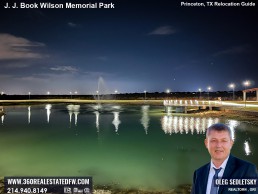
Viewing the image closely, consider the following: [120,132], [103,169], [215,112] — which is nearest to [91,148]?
[103,169]

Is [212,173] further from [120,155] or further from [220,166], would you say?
[120,155]

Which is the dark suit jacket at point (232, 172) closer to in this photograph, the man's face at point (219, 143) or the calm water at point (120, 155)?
the man's face at point (219, 143)

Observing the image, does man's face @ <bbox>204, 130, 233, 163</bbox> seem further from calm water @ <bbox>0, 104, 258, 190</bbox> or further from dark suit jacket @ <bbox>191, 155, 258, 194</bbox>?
calm water @ <bbox>0, 104, 258, 190</bbox>

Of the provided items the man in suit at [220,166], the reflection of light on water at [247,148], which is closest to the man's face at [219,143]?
the man in suit at [220,166]

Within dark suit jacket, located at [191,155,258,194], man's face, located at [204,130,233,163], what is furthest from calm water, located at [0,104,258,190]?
man's face, located at [204,130,233,163]

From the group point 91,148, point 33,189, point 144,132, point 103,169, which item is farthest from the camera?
point 144,132

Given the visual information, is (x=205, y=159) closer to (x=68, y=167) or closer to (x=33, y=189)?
(x=68, y=167)

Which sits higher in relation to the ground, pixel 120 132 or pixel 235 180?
pixel 235 180

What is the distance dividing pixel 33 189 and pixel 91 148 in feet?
41.8

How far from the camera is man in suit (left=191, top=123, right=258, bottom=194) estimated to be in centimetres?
263

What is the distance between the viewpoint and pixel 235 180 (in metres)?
2.68

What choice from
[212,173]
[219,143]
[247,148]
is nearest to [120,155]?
[247,148]

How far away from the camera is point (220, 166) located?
108 inches

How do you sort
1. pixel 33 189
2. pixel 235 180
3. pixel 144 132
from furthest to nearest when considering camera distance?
pixel 144 132, pixel 33 189, pixel 235 180
